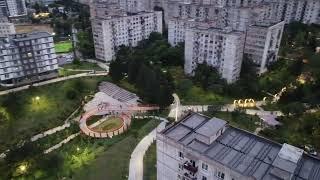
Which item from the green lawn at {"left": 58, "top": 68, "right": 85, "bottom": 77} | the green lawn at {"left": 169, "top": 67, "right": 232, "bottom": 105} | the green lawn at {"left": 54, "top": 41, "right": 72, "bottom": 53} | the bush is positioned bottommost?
the green lawn at {"left": 169, "top": 67, "right": 232, "bottom": 105}

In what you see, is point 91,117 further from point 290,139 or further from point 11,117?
point 290,139

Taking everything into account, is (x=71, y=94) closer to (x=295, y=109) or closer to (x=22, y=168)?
(x=22, y=168)

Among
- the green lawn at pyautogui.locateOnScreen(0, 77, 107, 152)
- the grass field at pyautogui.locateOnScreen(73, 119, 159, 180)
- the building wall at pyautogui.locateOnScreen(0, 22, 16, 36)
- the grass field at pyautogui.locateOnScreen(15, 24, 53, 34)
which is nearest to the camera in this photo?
the grass field at pyautogui.locateOnScreen(73, 119, 159, 180)

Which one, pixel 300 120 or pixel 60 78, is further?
pixel 60 78

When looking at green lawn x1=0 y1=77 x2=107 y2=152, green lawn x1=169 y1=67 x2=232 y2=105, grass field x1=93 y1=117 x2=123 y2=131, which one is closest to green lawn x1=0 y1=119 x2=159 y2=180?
grass field x1=93 y1=117 x2=123 y2=131

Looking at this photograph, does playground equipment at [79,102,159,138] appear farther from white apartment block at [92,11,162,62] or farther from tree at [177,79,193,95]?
white apartment block at [92,11,162,62]

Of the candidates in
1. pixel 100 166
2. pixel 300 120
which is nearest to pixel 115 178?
pixel 100 166

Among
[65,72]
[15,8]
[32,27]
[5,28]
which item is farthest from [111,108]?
[15,8]
